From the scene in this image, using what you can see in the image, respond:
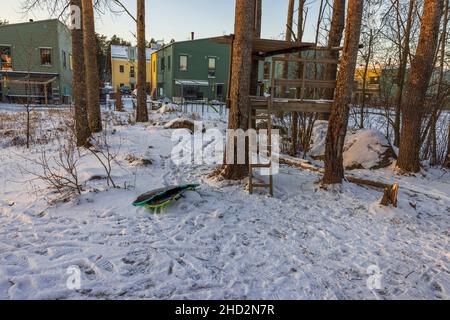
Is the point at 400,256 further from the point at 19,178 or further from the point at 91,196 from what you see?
the point at 19,178

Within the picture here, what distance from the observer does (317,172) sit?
785 cm

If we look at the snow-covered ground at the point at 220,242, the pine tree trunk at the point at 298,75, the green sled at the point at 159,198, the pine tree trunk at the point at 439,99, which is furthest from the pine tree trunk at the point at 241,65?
the pine tree trunk at the point at 439,99

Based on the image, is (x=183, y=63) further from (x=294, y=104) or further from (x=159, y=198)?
(x=159, y=198)

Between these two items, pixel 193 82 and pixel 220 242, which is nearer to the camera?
pixel 220 242

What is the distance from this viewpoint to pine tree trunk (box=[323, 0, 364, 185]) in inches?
233

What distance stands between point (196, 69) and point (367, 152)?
1012 inches

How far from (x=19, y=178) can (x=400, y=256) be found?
23.1 feet

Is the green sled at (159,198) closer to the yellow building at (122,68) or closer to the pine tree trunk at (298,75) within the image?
the pine tree trunk at (298,75)

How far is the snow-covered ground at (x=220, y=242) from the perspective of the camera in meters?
3.14

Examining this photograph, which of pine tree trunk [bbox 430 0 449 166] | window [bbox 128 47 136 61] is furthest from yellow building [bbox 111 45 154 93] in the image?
pine tree trunk [bbox 430 0 449 166]

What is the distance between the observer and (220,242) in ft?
13.5

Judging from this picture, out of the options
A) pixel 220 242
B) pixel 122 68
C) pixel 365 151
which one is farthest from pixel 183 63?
pixel 220 242

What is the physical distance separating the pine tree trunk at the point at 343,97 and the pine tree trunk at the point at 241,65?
5.98 ft

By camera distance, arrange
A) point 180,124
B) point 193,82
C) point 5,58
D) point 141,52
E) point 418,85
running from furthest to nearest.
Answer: point 193,82 < point 5,58 < point 141,52 < point 180,124 < point 418,85
